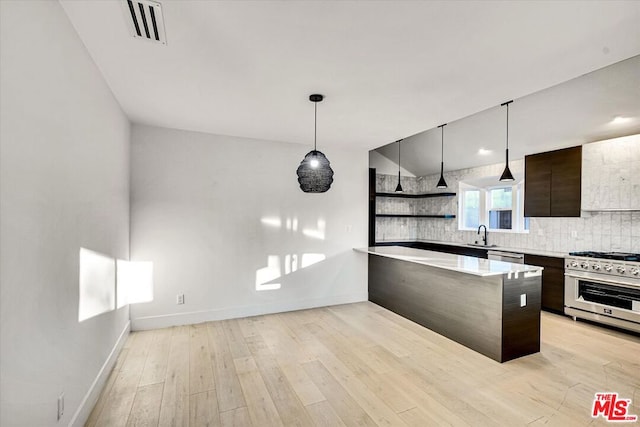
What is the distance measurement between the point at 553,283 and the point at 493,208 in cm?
196

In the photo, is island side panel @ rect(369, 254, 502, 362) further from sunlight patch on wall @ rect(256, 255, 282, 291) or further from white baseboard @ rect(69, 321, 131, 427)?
white baseboard @ rect(69, 321, 131, 427)

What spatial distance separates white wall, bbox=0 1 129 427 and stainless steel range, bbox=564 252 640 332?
219 inches

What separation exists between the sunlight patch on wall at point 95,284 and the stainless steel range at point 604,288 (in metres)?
5.59

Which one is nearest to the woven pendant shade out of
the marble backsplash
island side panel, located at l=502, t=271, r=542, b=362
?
island side panel, located at l=502, t=271, r=542, b=362

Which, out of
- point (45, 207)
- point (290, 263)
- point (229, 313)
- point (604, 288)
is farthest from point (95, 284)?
point (604, 288)

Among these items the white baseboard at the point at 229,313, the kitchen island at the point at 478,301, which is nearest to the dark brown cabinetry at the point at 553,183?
the kitchen island at the point at 478,301

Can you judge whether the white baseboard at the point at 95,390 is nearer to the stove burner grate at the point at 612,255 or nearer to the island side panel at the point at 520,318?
the island side panel at the point at 520,318

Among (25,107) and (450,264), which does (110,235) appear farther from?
(450,264)

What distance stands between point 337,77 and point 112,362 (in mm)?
3374

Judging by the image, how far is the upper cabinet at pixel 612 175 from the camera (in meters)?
3.75

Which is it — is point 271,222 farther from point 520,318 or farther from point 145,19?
point 520,318

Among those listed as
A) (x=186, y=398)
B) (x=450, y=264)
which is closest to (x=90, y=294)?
(x=186, y=398)

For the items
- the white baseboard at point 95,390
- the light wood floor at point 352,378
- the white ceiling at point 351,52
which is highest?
the white ceiling at point 351,52

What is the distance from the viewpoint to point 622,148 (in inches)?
151
